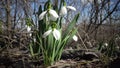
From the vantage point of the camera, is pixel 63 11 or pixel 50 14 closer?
pixel 50 14

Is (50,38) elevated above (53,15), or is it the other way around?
(53,15)

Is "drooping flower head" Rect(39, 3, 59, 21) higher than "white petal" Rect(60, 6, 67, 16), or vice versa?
"white petal" Rect(60, 6, 67, 16)

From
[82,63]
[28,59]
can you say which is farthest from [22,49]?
[82,63]

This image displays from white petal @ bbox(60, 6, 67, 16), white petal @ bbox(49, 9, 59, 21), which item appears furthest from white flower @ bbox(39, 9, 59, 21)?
white petal @ bbox(60, 6, 67, 16)

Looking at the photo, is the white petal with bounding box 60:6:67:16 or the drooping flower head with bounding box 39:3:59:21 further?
the white petal with bounding box 60:6:67:16

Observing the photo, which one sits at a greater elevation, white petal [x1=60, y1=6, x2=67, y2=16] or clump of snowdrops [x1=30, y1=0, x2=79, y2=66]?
white petal [x1=60, y1=6, x2=67, y2=16]

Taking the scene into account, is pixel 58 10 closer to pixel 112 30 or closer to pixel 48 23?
pixel 48 23

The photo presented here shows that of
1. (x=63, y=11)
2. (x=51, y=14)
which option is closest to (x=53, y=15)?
(x=51, y=14)

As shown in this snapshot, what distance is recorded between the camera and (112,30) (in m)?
5.95

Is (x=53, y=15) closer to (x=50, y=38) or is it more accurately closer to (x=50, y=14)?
(x=50, y=14)

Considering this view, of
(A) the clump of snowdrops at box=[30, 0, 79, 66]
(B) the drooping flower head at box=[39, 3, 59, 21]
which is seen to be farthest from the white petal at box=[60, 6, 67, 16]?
(B) the drooping flower head at box=[39, 3, 59, 21]

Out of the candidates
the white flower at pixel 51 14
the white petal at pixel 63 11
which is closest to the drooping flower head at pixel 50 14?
the white flower at pixel 51 14

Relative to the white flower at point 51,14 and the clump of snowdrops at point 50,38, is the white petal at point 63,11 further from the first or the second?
the white flower at point 51,14

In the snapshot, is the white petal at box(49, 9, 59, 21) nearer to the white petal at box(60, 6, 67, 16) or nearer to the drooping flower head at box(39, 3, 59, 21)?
the drooping flower head at box(39, 3, 59, 21)
